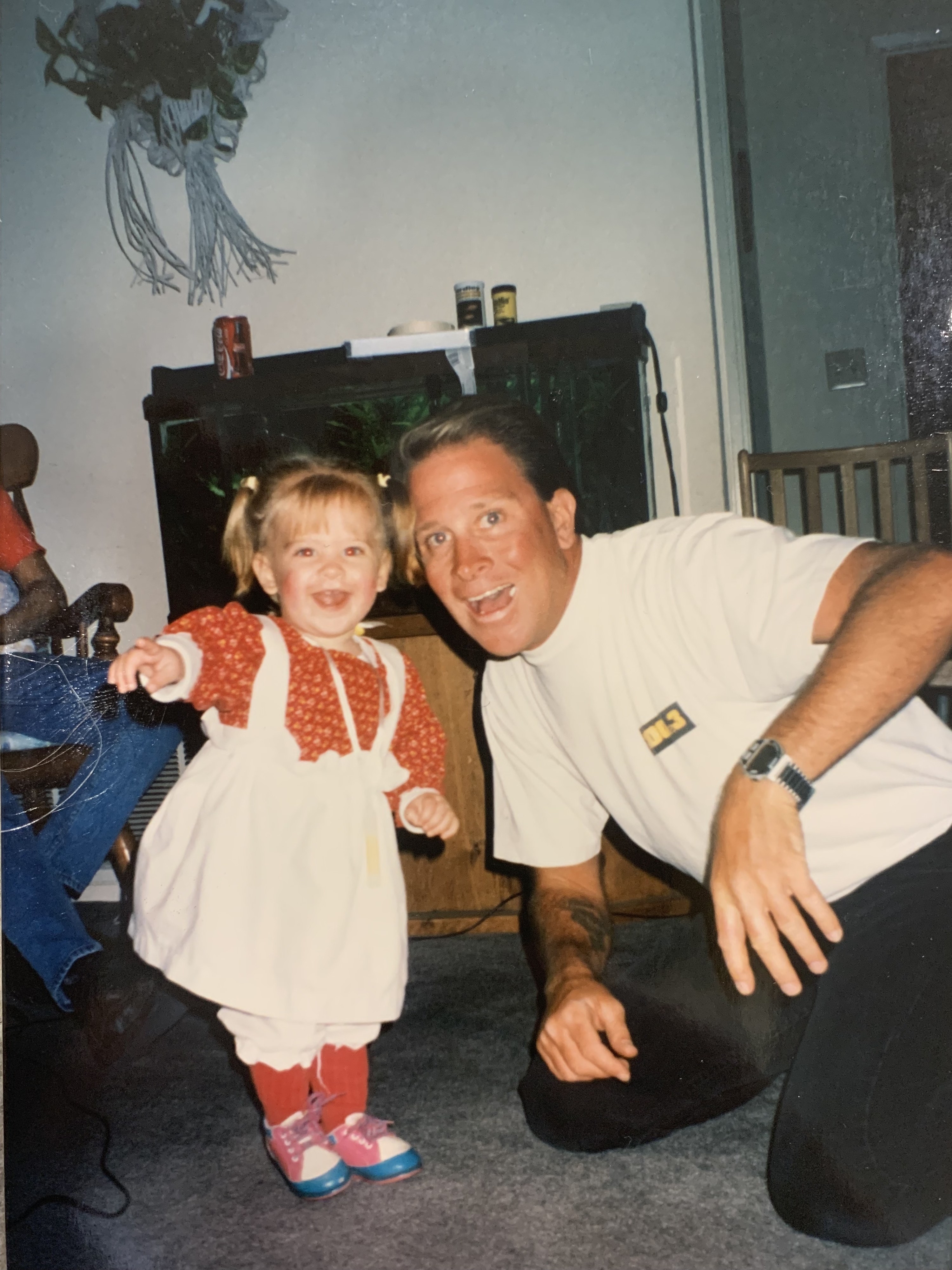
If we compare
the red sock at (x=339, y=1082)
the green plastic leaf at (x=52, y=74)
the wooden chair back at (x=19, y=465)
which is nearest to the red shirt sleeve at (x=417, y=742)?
the red sock at (x=339, y=1082)

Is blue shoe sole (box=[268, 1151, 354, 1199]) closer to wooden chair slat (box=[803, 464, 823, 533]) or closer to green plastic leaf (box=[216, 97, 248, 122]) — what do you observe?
wooden chair slat (box=[803, 464, 823, 533])

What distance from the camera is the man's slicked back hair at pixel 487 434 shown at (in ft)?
3.05

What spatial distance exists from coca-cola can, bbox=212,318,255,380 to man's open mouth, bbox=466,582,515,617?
366mm

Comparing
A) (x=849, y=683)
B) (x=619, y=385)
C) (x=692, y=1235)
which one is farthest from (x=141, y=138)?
(x=692, y=1235)

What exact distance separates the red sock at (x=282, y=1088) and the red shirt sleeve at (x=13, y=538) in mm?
662

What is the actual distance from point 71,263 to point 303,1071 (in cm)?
99

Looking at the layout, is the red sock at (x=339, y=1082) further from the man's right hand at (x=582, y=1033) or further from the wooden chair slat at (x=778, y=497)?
the wooden chair slat at (x=778, y=497)

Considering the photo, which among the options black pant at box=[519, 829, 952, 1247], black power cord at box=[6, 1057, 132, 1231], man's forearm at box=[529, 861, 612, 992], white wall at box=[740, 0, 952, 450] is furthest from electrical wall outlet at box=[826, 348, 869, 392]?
black power cord at box=[6, 1057, 132, 1231]

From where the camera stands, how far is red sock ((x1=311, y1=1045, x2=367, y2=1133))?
928mm

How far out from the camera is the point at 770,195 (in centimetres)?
87

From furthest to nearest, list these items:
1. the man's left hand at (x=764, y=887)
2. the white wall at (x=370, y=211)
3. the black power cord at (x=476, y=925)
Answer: the black power cord at (x=476, y=925), the white wall at (x=370, y=211), the man's left hand at (x=764, y=887)

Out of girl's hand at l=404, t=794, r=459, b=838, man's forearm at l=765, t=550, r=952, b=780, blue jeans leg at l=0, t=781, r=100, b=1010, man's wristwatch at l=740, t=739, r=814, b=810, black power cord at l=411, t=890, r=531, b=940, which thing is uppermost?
man's forearm at l=765, t=550, r=952, b=780

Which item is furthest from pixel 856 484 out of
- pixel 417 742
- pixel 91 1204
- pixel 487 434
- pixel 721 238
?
pixel 91 1204

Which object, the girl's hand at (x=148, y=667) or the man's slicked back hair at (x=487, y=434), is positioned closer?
the girl's hand at (x=148, y=667)
